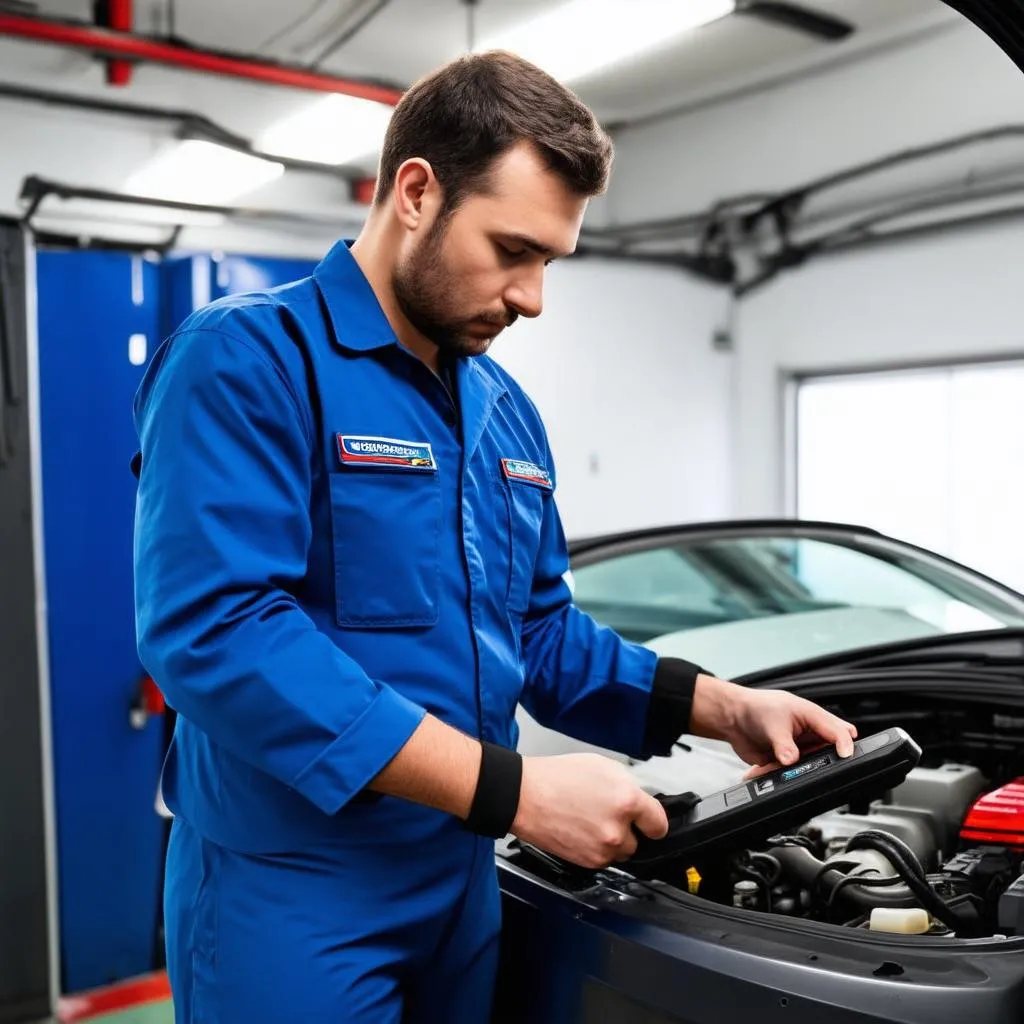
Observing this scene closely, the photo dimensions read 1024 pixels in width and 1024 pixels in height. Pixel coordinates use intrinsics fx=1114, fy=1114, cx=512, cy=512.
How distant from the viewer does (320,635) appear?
3.28ft

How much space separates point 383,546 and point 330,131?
15.8 feet

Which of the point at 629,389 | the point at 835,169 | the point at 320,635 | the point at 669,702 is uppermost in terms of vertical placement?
the point at 835,169

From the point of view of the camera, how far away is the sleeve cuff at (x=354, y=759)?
97 cm

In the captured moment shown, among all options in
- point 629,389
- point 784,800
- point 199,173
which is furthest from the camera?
point 629,389

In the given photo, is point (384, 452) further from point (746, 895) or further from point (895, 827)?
point (895, 827)

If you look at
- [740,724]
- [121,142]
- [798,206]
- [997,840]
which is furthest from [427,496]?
[798,206]

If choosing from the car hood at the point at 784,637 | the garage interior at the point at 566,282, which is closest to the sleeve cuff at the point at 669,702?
the car hood at the point at 784,637

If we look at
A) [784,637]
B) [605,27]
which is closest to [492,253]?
[784,637]

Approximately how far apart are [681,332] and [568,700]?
5.83 metres

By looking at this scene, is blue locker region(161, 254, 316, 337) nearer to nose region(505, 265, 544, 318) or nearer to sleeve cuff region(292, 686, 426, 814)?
nose region(505, 265, 544, 318)

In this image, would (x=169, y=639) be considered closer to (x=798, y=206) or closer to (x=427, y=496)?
(x=427, y=496)

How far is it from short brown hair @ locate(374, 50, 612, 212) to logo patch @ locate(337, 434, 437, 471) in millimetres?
241

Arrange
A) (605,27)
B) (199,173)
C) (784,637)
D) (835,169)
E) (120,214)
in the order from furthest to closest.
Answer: (835,169) < (199,173) < (120,214) < (605,27) < (784,637)

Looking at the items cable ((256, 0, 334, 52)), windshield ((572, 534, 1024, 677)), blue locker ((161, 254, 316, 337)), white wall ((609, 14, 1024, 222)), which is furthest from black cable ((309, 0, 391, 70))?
windshield ((572, 534, 1024, 677))
